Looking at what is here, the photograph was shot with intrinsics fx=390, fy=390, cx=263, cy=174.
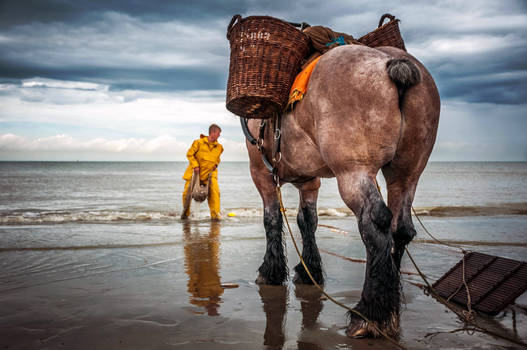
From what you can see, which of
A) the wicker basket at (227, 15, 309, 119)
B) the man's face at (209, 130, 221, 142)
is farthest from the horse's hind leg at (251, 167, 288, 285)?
the man's face at (209, 130, 221, 142)

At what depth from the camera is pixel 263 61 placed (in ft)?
10.4

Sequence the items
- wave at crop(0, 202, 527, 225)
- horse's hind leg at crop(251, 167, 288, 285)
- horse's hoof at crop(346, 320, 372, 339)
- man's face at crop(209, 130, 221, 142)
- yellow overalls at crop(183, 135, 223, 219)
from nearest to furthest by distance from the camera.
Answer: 1. horse's hoof at crop(346, 320, 372, 339)
2. horse's hind leg at crop(251, 167, 288, 285)
3. man's face at crop(209, 130, 221, 142)
4. yellow overalls at crop(183, 135, 223, 219)
5. wave at crop(0, 202, 527, 225)

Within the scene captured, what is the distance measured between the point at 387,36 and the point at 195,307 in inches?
119

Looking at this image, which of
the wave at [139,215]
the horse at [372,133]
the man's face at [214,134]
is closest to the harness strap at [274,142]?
the horse at [372,133]

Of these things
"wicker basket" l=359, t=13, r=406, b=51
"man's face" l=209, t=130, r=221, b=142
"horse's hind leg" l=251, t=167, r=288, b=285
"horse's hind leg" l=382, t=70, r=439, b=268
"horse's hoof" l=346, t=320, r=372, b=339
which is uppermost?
"wicker basket" l=359, t=13, r=406, b=51

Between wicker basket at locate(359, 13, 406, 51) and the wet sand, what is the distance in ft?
7.78

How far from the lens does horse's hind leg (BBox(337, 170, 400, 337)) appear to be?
2676mm

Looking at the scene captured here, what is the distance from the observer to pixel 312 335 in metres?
2.85

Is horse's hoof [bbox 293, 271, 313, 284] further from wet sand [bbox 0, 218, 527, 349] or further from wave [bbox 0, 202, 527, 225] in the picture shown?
wave [bbox 0, 202, 527, 225]

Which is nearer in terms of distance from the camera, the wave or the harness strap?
the harness strap

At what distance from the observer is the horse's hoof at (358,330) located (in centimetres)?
274

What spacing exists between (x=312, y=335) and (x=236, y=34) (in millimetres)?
2454

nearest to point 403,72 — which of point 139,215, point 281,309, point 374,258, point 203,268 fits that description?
point 374,258

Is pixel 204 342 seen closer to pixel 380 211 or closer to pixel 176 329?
pixel 176 329
